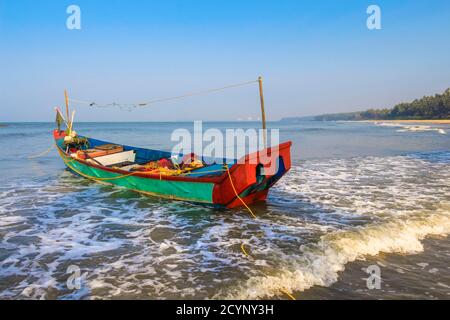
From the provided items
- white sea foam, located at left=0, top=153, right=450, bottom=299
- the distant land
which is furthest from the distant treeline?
white sea foam, located at left=0, top=153, right=450, bottom=299

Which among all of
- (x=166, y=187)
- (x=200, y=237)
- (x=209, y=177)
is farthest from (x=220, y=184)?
(x=166, y=187)

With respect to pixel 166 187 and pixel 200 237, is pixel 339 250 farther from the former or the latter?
pixel 166 187

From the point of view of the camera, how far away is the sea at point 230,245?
561 centimetres

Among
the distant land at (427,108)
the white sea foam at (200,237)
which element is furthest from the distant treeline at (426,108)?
the white sea foam at (200,237)

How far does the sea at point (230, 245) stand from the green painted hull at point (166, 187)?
457 millimetres

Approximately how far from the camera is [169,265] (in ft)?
21.7

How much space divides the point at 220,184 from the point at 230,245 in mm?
2492

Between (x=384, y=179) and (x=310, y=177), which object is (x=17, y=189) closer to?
(x=310, y=177)

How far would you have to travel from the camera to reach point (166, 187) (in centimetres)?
1116

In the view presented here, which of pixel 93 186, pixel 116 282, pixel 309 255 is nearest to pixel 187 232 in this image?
pixel 116 282

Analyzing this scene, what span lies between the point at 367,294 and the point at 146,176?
854 centimetres

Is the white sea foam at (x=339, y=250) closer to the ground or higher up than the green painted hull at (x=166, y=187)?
closer to the ground

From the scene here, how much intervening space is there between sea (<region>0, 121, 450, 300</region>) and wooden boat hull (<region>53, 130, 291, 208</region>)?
1.69ft

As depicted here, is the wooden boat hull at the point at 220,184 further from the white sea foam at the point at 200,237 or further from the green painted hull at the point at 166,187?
the white sea foam at the point at 200,237
